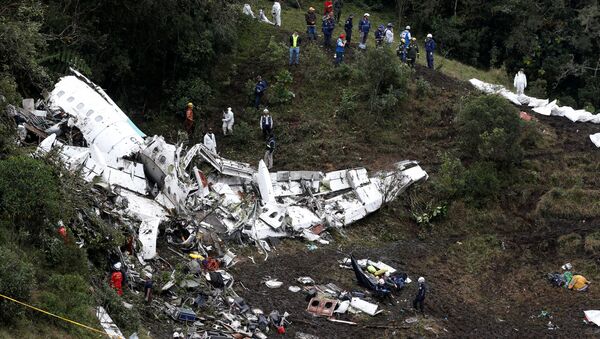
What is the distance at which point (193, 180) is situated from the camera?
2283 cm

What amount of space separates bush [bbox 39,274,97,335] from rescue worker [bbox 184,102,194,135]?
38.6 feet

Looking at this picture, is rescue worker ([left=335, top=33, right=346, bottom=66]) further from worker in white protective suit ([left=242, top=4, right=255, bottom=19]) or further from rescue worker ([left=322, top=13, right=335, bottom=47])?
worker in white protective suit ([left=242, top=4, right=255, bottom=19])

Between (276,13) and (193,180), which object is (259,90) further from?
(193,180)

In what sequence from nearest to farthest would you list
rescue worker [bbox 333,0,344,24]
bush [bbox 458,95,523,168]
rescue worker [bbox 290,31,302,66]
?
bush [bbox 458,95,523,168], rescue worker [bbox 290,31,302,66], rescue worker [bbox 333,0,344,24]

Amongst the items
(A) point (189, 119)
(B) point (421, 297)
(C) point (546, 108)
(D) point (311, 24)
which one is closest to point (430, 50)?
(D) point (311, 24)

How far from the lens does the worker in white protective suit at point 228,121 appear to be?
27.4 m

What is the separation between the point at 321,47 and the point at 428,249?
409 inches

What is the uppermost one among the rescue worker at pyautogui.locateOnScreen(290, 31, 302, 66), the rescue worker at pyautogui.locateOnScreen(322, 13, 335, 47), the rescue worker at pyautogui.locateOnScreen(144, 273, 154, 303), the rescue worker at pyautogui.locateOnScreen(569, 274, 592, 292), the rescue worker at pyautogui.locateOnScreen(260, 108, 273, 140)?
the rescue worker at pyautogui.locateOnScreen(322, 13, 335, 47)

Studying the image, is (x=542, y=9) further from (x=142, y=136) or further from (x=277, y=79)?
(x=142, y=136)

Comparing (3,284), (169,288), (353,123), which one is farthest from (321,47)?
(3,284)

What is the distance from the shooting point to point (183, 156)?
2319cm

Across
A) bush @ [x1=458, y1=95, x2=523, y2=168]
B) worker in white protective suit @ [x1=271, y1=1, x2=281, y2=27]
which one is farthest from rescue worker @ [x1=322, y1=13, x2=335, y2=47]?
bush @ [x1=458, y1=95, x2=523, y2=168]

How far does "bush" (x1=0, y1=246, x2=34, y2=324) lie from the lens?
45.4 feet

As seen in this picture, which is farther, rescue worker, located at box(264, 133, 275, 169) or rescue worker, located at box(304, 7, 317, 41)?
rescue worker, located at box(304, 7, 317, 41)
